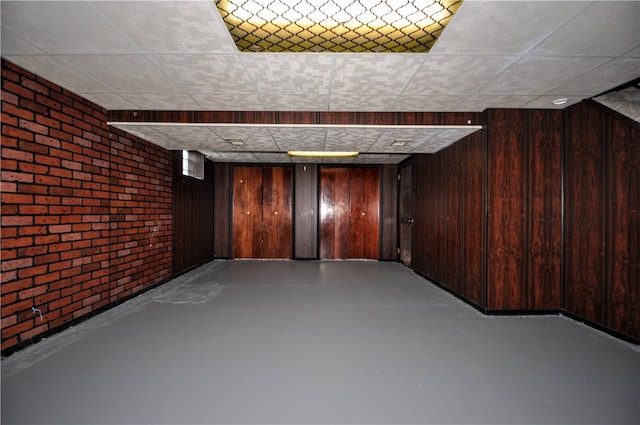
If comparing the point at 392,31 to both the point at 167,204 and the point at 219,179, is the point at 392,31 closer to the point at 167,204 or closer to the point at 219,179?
the point at 167,204

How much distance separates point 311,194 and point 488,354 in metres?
5.18

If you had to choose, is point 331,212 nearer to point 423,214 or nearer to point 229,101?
point 423,214

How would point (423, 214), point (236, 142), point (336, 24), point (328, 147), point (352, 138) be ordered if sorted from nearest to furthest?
point (336, 24)
point (352, 138)
point (236, 142)
point (328, 147)
point (423, 214)

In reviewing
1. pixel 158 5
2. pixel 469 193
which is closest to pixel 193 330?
pixel 158 5

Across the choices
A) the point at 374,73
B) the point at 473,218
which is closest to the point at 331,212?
the point at 473,218

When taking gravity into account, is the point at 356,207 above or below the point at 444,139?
below

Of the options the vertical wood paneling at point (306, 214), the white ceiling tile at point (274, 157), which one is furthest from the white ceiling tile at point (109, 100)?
the vertical wood paneling at point (306, 214)

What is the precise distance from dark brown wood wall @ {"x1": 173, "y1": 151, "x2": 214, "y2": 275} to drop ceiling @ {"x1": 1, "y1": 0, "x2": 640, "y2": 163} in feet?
5.80

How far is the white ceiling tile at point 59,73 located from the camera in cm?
226

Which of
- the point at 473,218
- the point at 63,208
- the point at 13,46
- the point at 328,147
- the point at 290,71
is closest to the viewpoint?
the point at 13,46

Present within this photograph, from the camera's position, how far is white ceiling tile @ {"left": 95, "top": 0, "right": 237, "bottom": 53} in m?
1.67

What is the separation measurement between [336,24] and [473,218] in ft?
9.54

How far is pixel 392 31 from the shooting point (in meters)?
2.04

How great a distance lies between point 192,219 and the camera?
568 centimetres
